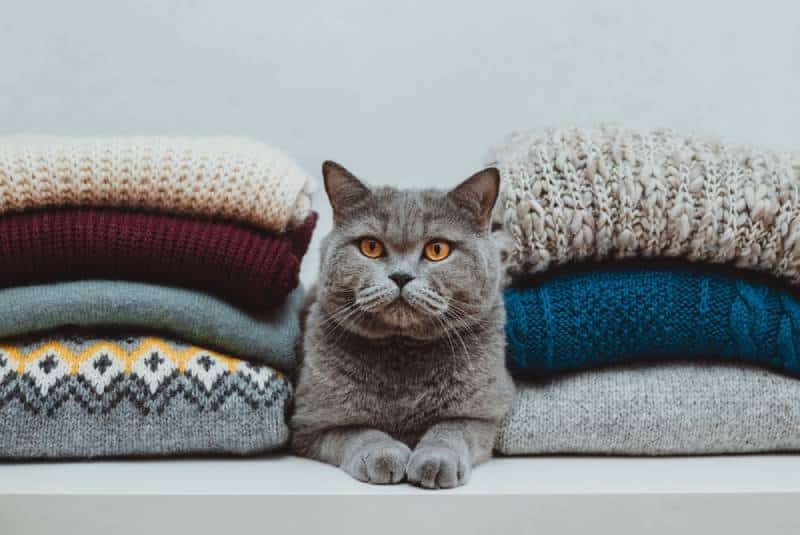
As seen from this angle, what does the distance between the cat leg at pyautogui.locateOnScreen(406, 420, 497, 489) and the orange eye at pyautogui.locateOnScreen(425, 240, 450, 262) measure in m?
0.23

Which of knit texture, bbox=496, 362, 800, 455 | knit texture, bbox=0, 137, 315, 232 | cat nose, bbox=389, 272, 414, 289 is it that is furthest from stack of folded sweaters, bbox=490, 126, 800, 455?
knit texture, bbox=0, 137, 315, 232

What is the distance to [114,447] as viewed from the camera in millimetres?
944

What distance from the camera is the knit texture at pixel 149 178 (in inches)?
36.9

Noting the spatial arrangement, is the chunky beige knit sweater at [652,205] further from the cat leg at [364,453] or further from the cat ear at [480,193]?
the cat leg at [364,453]

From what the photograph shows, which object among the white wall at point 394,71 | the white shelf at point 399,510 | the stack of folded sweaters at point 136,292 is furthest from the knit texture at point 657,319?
the white wall at point 394,71

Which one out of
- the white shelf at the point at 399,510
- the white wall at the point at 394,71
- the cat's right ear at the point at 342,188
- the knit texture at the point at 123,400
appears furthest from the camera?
the white wall at the point at 394,71

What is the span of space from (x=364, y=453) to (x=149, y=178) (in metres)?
0.46

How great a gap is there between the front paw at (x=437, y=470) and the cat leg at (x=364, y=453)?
0.02 m

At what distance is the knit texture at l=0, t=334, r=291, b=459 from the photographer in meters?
0.92

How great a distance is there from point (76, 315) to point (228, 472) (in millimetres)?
280

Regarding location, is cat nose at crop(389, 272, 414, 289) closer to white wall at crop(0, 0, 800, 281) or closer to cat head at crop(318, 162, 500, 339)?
cat head at crop(318, 162, 500, 339)

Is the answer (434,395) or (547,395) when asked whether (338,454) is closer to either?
(434,395)

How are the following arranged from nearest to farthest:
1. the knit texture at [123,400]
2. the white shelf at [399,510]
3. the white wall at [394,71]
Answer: the white shelf at [399,510]
the knit texture at [123,400]
the white wall at [394,71]

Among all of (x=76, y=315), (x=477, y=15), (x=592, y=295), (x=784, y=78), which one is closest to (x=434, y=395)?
(x=592, y=295)
